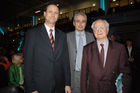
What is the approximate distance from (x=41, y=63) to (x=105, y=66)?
0.86m

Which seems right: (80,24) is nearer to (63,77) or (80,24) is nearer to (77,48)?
(77,48)

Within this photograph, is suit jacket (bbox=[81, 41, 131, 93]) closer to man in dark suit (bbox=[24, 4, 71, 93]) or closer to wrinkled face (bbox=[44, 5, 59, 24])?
man in dark suit (bbox=[24, 4, 71, 93])

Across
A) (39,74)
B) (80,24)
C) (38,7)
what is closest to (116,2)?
(38,7)

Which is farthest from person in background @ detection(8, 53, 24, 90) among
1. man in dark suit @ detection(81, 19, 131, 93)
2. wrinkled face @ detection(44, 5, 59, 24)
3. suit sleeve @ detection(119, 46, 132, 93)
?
suit sleeve @ detection(119, 46, 132, 93)

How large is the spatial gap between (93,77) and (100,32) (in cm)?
64

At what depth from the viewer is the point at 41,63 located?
145 cm

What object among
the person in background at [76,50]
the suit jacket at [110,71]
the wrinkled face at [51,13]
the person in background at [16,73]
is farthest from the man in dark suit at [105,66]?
the person in background at [16,73]

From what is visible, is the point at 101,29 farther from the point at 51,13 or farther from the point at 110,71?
the point at 51,13

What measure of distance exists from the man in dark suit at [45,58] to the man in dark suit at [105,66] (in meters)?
0.41

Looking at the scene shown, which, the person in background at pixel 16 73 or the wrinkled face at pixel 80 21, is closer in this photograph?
the wrinkled face at pixel 80 21

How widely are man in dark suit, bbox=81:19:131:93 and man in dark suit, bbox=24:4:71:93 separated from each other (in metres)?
0.41

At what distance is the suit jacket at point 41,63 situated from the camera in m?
1.40

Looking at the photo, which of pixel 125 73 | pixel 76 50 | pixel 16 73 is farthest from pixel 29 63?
pixel 16 73

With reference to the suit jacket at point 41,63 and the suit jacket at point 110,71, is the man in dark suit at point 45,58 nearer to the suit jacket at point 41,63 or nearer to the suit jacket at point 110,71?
the suit jacket at point 41,63
